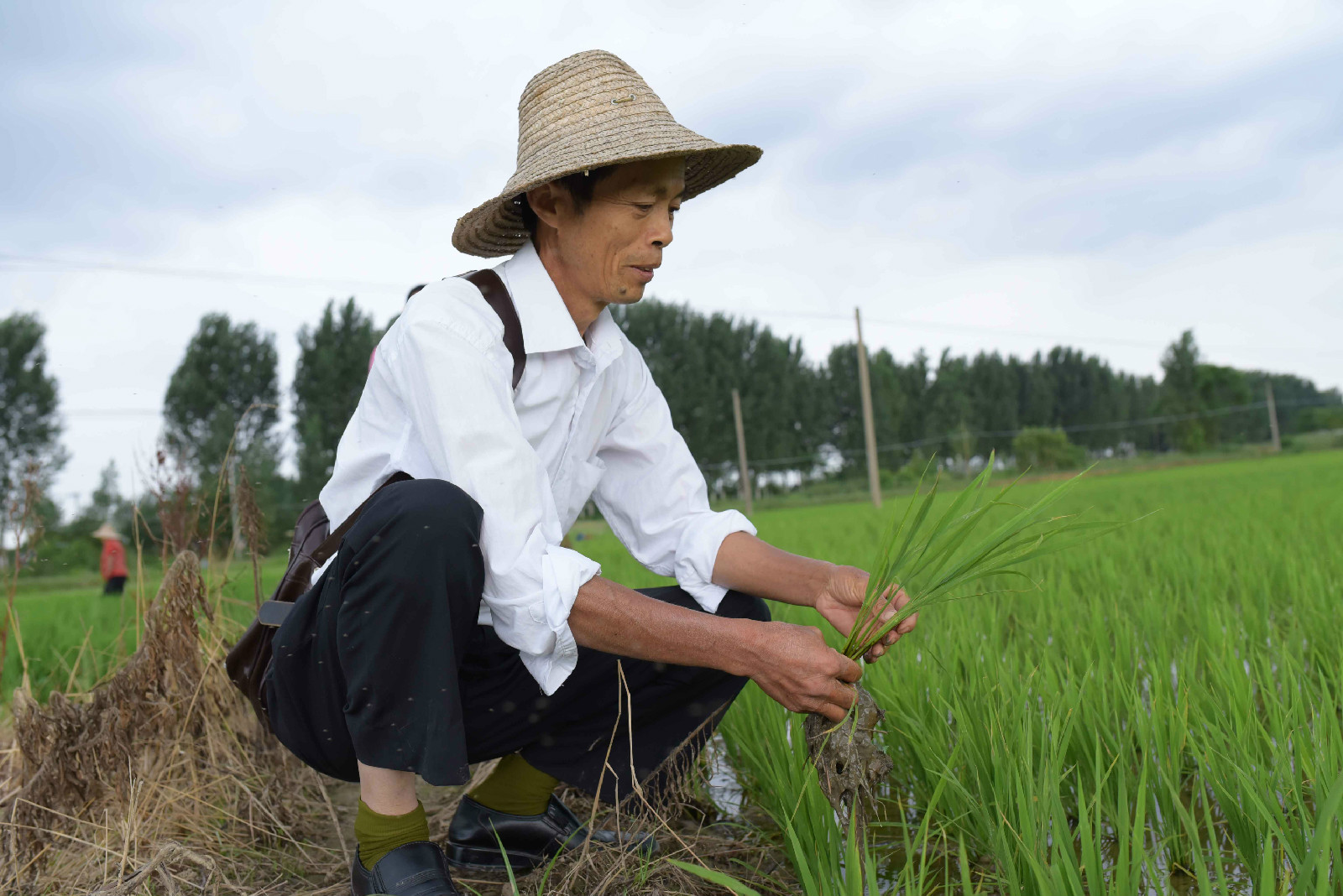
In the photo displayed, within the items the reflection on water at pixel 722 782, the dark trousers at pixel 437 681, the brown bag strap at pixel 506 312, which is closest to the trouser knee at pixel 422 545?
the dark trousers at pixel 437 681

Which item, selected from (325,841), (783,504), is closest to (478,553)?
(325,841)

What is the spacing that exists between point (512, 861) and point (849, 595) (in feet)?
2.64

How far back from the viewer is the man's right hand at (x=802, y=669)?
1.25 meters

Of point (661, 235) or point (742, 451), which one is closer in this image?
point (661, 235)

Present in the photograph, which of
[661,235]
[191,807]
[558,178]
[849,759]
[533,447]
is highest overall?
[558,178]

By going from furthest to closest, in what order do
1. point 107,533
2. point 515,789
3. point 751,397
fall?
point 751,397 → point 107,533 → point 515,789

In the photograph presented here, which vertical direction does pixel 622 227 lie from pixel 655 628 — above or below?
above

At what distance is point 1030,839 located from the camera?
115 cm

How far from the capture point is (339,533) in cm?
157

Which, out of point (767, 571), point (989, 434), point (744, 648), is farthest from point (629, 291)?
point (989, 434)

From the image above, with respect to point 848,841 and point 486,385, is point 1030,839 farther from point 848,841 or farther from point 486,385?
point 486,385

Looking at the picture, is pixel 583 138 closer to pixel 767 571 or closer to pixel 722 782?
pixel 767 571

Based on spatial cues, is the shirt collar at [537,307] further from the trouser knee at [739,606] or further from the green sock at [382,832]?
the green sock at [382,832]

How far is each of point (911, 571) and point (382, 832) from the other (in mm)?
881
